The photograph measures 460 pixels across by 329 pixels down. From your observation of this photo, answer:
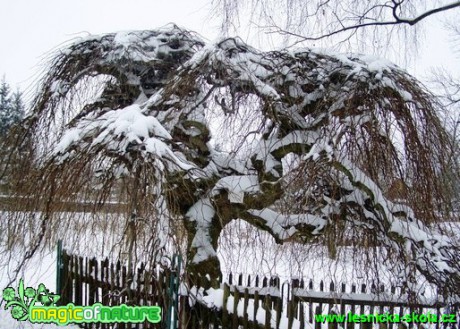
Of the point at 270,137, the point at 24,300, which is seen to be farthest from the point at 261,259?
the point at 24,300

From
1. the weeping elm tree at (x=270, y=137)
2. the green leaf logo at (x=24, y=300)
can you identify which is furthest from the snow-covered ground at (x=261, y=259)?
the weeping elm tree at (x=270, y=137)

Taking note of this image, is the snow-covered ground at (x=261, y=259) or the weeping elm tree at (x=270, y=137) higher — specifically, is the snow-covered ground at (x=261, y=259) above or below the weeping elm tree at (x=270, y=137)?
below

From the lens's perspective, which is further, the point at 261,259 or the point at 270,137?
the point at 270,137

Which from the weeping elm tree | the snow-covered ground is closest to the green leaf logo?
the snow-covered ground

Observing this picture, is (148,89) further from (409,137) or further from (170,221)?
(409,137)

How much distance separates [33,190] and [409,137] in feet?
9.23

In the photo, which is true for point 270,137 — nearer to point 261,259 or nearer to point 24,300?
point 261,259

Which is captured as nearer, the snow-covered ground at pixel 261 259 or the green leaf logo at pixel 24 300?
the snow-covered ground at pixel 261 259

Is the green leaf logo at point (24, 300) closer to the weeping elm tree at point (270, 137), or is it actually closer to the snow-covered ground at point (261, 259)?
the snow-covered ground at point (261, 259)

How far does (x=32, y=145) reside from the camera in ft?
10.9

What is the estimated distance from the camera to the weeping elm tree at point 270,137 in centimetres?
265

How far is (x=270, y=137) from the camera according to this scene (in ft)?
10.5

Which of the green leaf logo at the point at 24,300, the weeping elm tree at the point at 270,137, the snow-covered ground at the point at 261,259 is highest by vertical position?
the weeping elm tree at the point at 270,137

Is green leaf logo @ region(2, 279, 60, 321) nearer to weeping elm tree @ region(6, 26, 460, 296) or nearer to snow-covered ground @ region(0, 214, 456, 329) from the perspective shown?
snow-covered ground @ region(0, 214, 456, 329)
